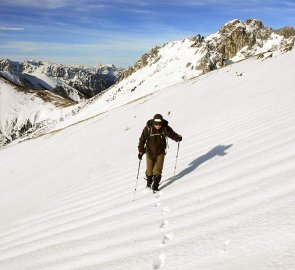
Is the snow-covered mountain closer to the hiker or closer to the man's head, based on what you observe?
the hiker

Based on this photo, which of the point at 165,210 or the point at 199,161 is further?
the point at 199,161

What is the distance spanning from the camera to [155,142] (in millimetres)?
8406

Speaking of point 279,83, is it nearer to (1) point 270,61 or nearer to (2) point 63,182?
(1) point 270,61

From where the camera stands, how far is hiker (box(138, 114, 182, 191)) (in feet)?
27.4

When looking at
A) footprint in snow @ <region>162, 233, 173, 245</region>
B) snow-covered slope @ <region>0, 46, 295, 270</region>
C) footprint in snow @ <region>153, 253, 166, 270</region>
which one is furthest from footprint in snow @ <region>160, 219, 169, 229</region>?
footprint in snow @ <region>153, 253, 166, 270</region>

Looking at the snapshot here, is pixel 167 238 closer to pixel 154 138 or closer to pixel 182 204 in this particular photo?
pixel 182 204

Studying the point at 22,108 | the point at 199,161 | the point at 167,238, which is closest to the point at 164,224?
the point at 167,238

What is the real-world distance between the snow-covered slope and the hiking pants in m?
0.44

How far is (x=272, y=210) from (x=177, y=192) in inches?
112

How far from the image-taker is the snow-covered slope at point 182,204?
4.59 m

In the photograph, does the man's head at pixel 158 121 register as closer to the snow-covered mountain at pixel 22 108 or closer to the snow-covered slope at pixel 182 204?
the snow-covered slope at pixel 182 204

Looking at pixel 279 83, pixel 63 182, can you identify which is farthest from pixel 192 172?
pixel 279 83

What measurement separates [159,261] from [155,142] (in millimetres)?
3945

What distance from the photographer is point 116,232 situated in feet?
20.4
